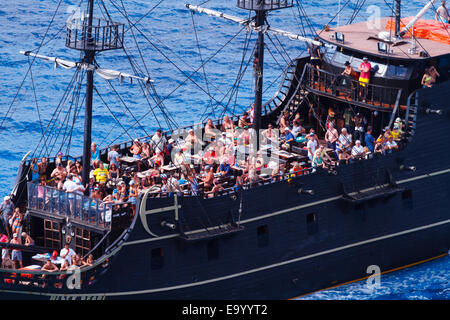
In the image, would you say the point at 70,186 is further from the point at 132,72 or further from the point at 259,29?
the point at 132,72

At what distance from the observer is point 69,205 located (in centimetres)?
3275

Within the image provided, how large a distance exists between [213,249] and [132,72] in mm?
31711

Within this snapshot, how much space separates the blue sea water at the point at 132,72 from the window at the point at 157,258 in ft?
45.4

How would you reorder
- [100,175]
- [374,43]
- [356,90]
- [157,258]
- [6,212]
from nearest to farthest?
[157,258] → [6,212] → [100,175] → [356,90] → [374,43]

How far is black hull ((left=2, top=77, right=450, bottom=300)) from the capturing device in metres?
32.0

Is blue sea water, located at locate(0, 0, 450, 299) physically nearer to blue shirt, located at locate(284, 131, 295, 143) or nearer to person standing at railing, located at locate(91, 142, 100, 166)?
blue shirt, located at locate(284, 131, 295, 143)

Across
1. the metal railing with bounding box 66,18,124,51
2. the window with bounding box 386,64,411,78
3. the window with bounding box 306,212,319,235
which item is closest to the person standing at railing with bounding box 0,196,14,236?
the metal railing with bounding box 66,18,124,51

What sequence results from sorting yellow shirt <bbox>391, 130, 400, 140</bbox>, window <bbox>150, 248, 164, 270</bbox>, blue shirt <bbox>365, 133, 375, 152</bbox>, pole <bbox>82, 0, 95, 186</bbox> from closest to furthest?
window <bbox>150, 248, 164, 270</bbox> < pole <bbox>82, 0, 95, 186</bbox> < yellow shirt <bbox>391, 130, 400, 140</bbox> < blue shirt <bbox>365, 133, 375, 152</bbox>

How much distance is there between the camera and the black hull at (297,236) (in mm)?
31969

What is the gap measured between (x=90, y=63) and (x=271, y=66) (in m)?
30.5

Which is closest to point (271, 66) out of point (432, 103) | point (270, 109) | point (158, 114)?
point (158, 114)

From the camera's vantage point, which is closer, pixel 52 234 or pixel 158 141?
pixel 52 234

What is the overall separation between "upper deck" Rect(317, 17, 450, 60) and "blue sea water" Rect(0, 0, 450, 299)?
651cm

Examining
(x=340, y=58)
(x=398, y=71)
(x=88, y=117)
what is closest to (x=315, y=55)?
(x=340, y=58)
